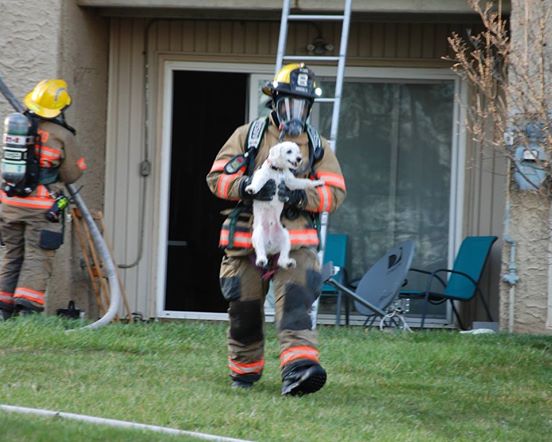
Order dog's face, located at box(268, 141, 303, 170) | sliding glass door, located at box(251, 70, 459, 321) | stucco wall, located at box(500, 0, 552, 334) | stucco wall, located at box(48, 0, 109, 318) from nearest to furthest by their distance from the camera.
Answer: dog's face, located at box(268, 141, 303, 170) → stucco wall, located at box(500, 0, 552, 334) → stucco wall, located at box(48, 0, 109, 318) → sliding glass door, located at box(251, 70, 459, 321)

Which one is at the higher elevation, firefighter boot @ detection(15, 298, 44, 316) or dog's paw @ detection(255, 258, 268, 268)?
dog's paw @ detection(255, 258, 268, 268)

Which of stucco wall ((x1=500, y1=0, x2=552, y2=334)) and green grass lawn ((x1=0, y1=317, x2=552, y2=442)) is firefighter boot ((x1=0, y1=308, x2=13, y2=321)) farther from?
stucco wall ((x1=500, y1=0, x2=552, y2=334))

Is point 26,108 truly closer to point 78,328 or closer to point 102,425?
point 78,328

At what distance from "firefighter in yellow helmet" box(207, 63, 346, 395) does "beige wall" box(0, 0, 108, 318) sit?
4274 millimetres

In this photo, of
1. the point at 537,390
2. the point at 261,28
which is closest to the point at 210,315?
the point at 261,28

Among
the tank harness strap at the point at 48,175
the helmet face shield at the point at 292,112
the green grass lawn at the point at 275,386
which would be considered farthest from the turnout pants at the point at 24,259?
the helmet face shield at the point at 292,112

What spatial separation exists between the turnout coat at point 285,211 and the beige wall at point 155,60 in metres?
5.01

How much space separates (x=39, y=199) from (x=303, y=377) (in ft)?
12.5

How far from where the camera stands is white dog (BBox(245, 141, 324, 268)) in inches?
266

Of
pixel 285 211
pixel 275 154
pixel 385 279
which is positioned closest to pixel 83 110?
pixel 385 279

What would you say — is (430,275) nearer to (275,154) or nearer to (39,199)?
(39,199)

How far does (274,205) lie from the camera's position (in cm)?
683

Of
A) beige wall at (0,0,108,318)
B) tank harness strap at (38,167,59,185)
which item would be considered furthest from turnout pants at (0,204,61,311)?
beige wall at (0,0,108,318)

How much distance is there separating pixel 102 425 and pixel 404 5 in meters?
6.02
